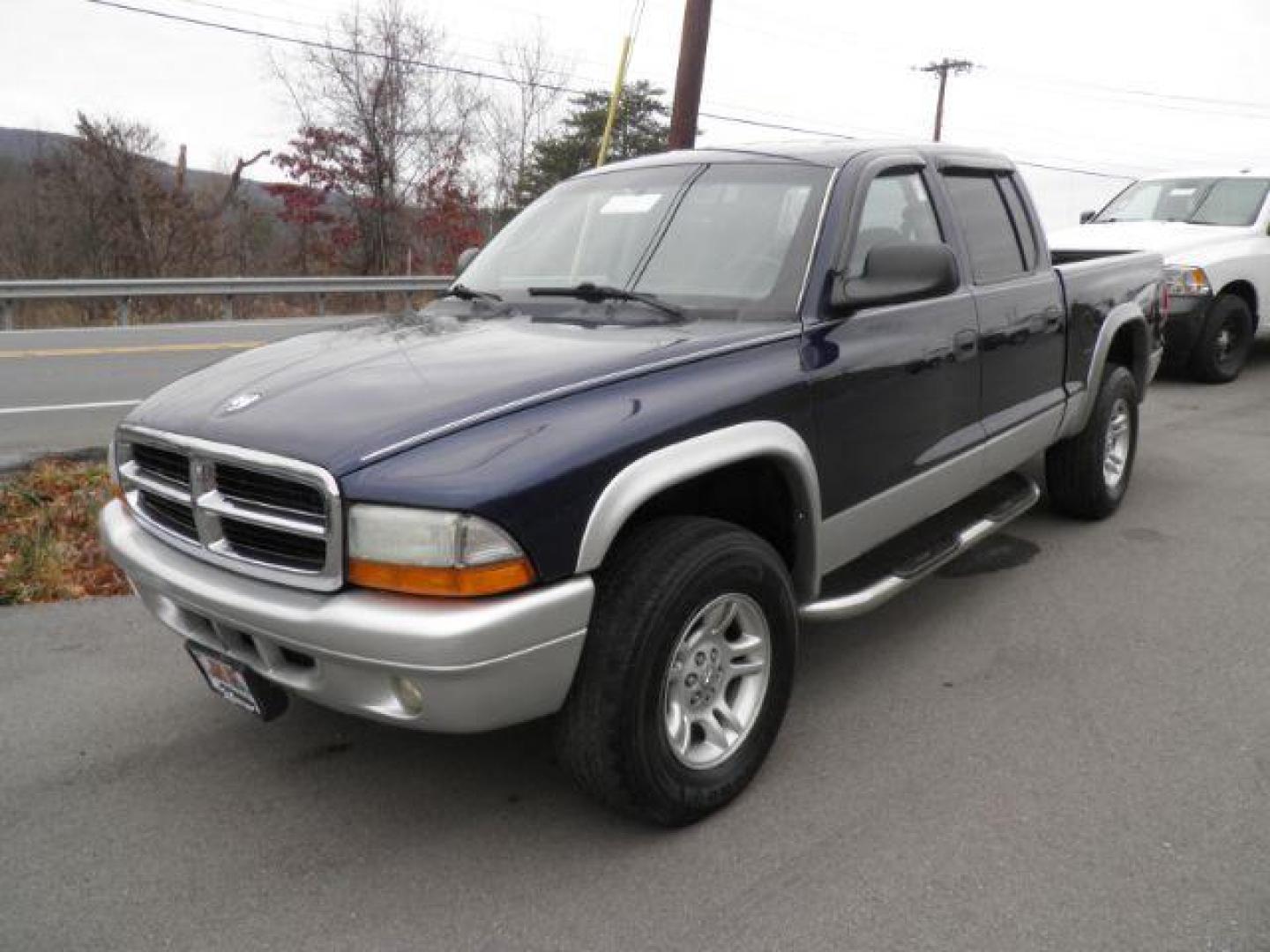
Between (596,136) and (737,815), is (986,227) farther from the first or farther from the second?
(596,136)

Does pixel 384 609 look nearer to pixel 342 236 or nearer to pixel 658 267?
pixel 658 267

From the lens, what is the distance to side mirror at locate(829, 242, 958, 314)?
9.72 ft

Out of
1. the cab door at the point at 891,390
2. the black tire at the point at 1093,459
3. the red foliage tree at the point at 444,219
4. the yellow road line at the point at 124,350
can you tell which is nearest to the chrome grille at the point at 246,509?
the cab door at the point at 891,390

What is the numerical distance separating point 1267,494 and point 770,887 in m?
4.77

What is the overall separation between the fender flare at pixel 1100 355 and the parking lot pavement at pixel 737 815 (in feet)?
3.79

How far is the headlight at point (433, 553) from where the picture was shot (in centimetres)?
210

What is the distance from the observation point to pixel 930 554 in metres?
3.56

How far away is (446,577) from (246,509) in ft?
1.97

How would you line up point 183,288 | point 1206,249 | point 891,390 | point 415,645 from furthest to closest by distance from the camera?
point 183,288
point 1206,249
point 891,390
point 415,645

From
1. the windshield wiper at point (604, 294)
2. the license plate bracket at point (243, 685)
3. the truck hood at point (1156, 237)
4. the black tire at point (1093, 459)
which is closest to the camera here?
the license plate bracket at point (243, 685)

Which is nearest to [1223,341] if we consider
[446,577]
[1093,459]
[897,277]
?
[1093,459]

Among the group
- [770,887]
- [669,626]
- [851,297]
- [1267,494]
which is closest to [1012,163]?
[851,297]

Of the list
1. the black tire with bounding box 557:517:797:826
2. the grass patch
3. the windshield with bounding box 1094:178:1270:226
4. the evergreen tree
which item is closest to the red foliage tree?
the evergreen tree

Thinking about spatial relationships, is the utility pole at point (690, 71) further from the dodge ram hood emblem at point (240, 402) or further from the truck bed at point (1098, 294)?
the dodge ram hood emblem at point (240, 402)
